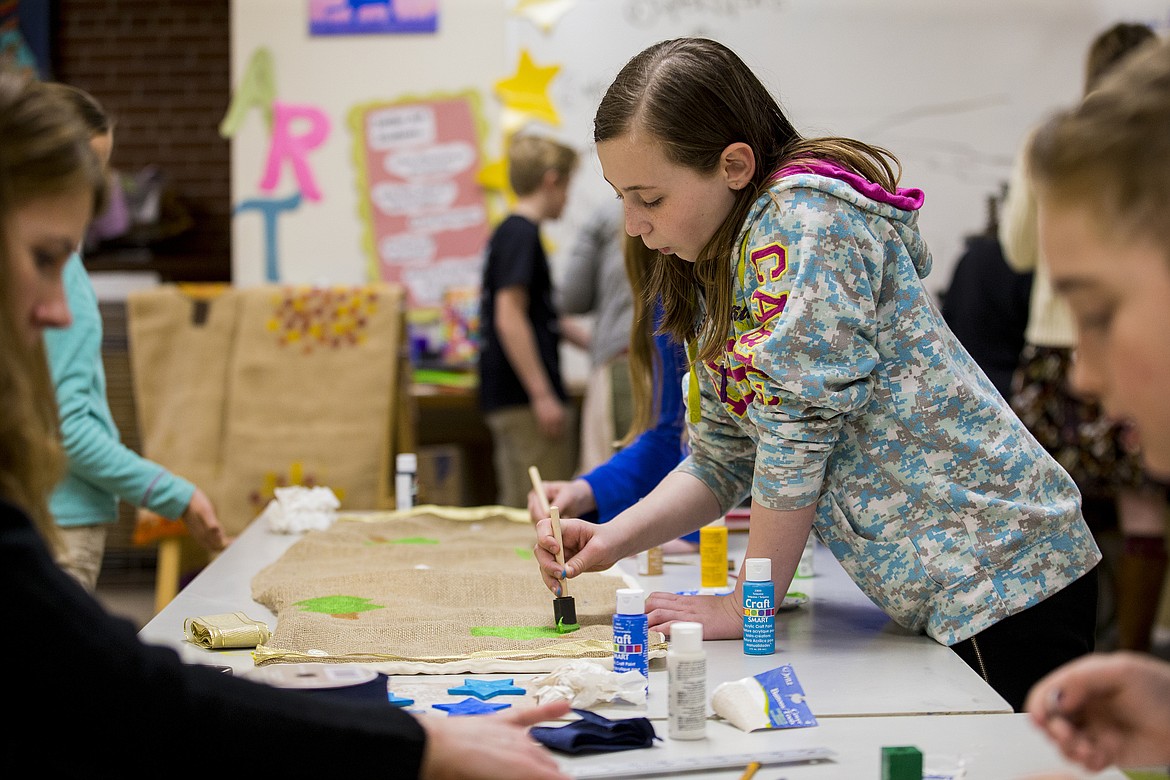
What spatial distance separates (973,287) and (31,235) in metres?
3.43

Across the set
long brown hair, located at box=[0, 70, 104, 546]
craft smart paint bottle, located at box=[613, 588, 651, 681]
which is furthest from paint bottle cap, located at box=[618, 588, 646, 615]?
long brown hair, located at box=[0, 70, 104, 546]

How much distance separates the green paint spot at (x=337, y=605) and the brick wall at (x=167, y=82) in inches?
169

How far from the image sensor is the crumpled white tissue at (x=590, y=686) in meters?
1.32

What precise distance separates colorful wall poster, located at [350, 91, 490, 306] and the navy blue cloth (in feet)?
13.0

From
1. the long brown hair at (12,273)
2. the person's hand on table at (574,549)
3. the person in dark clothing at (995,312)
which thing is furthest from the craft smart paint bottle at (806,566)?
the person in dark clothing at (995,312)

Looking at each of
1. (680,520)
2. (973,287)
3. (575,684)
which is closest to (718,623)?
(680,520)

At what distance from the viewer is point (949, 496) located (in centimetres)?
147

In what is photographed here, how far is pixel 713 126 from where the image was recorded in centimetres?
155

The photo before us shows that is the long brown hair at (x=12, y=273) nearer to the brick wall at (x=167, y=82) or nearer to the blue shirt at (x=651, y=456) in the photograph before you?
the blue shirt at (x=651, y=456)

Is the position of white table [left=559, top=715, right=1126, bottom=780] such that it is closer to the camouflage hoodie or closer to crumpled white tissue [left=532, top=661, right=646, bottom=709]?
crumpled white tissue [left=532, top=661, right=646, bottom=709]

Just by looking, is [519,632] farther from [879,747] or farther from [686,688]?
[879,747]

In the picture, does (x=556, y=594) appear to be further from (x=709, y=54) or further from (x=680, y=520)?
(x=709, y=54)

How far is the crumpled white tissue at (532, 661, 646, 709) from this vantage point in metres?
1.32

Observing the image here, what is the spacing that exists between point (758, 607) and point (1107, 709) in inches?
21.7
